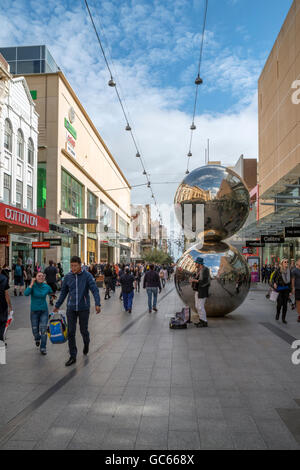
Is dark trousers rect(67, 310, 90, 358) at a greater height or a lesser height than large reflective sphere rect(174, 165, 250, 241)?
lesser

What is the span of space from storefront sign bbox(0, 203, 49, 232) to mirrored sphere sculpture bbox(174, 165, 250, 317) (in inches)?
427

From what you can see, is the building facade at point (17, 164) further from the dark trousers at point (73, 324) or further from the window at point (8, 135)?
the dark trousers at point (73, 324)

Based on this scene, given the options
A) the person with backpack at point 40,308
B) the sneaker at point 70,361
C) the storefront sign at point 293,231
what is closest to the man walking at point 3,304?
the person with backpack at point 40,308

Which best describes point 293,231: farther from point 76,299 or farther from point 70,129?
point 70,129

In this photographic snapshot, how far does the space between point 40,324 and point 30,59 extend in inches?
1645

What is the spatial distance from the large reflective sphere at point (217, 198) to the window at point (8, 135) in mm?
18823

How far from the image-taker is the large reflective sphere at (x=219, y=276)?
9.84 metres

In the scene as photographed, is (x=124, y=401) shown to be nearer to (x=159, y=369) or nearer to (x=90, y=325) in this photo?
(x=159, y=369)

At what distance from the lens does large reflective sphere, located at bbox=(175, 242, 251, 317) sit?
32.3 ft

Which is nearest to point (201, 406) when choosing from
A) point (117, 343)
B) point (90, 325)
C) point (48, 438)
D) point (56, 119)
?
point (48, 438)

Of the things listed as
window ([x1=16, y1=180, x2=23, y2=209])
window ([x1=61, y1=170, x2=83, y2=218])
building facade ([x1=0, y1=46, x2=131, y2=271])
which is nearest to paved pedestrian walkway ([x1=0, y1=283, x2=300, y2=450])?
building facade ([x1=0, y1=46, x2=131, y2=271])

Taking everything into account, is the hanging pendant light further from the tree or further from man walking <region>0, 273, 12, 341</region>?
the tree

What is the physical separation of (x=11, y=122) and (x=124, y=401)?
25403mm

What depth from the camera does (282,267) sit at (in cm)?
1034
